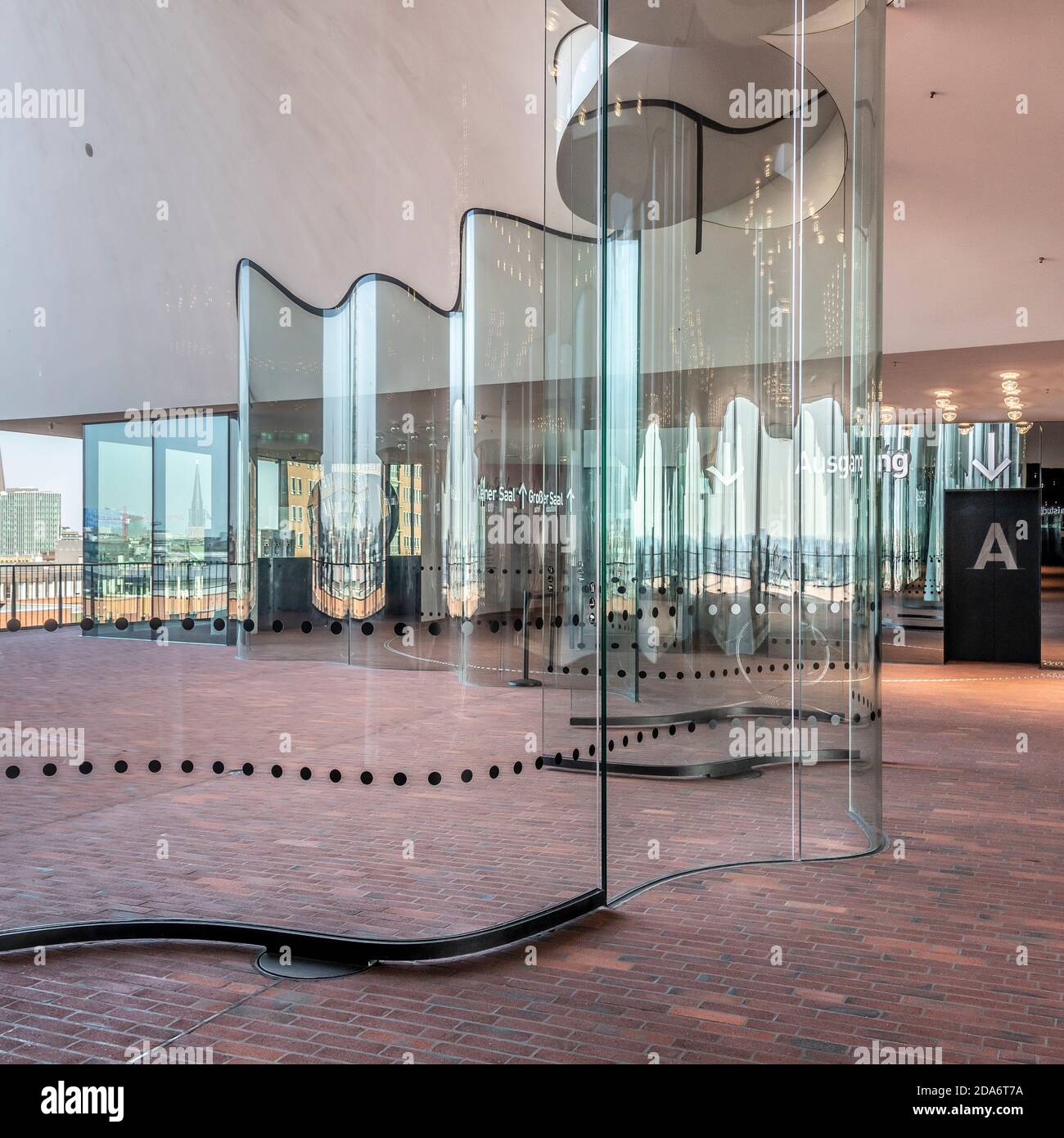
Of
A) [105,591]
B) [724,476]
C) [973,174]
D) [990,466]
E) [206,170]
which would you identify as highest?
[973,174]

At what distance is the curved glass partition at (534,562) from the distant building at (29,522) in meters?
0.12

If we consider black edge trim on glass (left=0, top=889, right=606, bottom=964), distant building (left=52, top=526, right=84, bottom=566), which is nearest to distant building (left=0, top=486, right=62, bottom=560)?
distant building (left=52, top=526, right=84, bottom=566)

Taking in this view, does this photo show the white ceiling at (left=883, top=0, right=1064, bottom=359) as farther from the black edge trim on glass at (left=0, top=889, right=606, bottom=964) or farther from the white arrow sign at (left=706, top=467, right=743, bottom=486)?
the black edge trim on glass at (left=0, top=889, right=606, bottom=964)

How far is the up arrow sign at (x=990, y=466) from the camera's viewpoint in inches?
565

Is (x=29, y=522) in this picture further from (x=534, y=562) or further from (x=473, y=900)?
(x=534, y=562)

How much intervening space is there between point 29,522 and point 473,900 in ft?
6.91

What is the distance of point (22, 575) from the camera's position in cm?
356

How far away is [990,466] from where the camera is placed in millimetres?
14445

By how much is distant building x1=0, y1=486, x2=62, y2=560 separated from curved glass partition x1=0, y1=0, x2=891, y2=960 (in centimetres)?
12

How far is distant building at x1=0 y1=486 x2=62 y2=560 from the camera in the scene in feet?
11.4

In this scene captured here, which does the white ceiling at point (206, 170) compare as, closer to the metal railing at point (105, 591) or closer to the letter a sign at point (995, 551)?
the metal railing at point (105, 591)

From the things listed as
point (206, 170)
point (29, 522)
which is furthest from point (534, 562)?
point (29, 522)

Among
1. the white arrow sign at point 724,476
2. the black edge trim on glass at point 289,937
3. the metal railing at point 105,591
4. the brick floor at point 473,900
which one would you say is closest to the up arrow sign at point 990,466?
the white arrow sign at point 724,476
